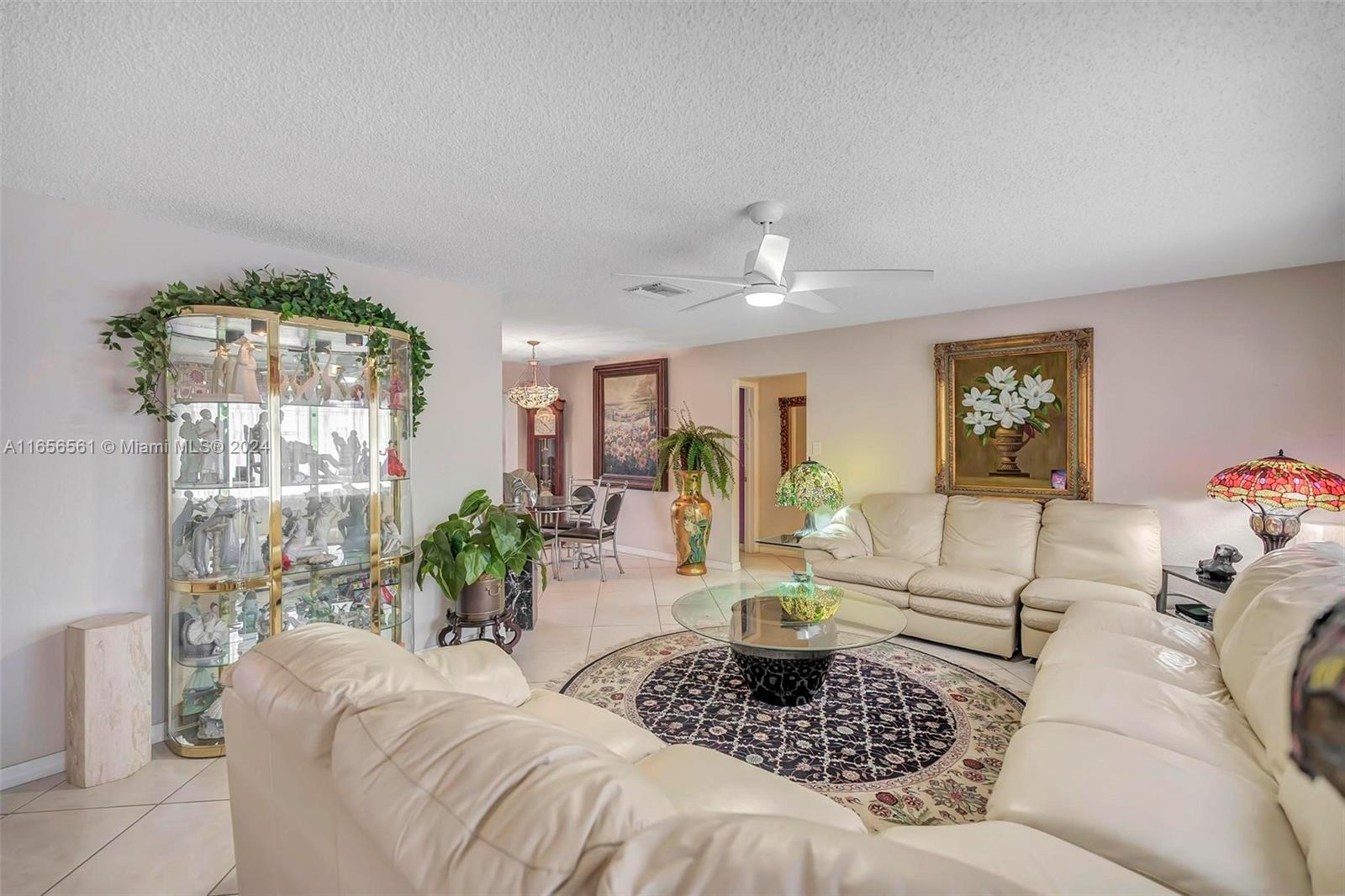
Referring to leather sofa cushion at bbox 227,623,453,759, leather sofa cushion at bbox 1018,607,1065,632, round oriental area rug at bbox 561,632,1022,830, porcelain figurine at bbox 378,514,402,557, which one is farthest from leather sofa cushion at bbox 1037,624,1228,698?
porcelain figurine at bbox 378,514,402,557

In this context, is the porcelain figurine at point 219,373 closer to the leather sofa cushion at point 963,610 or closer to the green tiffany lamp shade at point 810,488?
the green tiffany lamp shade at point 810,488

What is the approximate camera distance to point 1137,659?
228 cm

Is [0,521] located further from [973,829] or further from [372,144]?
[973,829]

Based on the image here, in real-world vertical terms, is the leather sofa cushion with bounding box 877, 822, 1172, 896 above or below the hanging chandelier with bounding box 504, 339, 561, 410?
below

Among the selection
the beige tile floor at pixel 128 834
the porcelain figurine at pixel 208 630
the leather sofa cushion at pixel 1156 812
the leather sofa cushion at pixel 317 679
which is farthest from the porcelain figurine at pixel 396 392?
the leather sofa cushion at pixel 1156 812

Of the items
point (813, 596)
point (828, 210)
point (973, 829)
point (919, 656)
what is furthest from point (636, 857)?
point (919, 656)

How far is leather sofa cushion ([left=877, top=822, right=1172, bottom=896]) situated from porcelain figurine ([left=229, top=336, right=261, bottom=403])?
3035 millimetres

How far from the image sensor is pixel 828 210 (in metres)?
2.59

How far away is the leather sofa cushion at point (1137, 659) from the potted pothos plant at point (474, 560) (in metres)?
2.74

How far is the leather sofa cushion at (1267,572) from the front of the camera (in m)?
2.27

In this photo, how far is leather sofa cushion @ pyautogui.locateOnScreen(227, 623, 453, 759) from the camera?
3.86ft

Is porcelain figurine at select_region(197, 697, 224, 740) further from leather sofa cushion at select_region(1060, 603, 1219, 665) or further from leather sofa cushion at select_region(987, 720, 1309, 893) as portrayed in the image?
leather sofa cushion at select_region(1060, 603, 1219, 665)

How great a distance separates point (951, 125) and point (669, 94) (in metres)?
0.94

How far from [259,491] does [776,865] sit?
9.79ft
